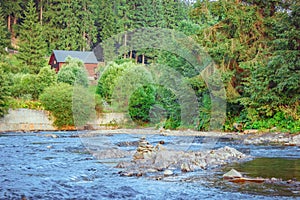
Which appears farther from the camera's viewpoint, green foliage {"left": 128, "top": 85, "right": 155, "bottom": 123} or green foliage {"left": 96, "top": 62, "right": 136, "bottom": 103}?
green foliage {"left": 128, "top": 85, "right": 155, "bottom": 123}

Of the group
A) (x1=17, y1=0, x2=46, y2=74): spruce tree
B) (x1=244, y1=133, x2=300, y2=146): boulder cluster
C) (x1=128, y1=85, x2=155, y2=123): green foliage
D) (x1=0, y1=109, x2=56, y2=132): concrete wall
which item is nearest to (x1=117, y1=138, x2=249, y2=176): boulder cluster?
(x1=244, y1=133, x2=300, y2=146): boulder cluster

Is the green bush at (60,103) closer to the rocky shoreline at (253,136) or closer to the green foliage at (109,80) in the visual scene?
the green foliage at (109,80)

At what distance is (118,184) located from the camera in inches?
401

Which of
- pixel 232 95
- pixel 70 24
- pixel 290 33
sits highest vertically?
pixel 70 24

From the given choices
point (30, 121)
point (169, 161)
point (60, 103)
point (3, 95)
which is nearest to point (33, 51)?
point (60, 103)

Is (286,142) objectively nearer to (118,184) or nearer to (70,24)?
(118,184)

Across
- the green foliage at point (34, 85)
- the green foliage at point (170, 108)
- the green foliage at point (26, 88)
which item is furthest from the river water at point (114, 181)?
the green foliage at point (34, 85)

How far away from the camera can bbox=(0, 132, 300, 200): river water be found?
9102 millimetres

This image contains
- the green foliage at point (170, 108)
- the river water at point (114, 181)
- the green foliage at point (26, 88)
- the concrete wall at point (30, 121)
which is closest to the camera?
the river water at point (114, 181)

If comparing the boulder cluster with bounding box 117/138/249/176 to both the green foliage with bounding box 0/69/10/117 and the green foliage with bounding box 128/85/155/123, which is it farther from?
the green foliage with bounding box 128/85/155/123

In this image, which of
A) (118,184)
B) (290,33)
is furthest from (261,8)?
(118,184)

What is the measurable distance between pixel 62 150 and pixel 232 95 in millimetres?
11727

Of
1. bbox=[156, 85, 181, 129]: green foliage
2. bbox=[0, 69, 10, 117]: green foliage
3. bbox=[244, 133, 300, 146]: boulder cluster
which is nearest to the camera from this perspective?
bbox=[244, 133, 300, 146]: boulder cluster

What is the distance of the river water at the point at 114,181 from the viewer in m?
9.10
